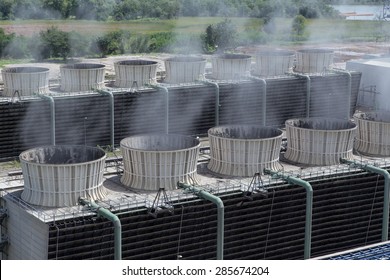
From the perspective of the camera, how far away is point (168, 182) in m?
34.5

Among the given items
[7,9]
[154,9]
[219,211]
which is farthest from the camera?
[154,9]

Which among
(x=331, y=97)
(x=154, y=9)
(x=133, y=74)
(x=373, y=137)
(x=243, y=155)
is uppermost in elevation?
(x=154, y=9)

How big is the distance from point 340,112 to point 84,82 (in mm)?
16738

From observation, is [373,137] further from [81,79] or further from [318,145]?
[81,79]

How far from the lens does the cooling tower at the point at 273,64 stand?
183 ft

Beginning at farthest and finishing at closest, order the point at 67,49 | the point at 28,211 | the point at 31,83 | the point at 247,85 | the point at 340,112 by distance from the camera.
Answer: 1. the point at 67,49
2. the point at 340,112
3. the point at 247,85
4. the point at 31,83
5. the point at 28,211

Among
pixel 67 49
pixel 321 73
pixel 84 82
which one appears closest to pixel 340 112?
pixel 321 73

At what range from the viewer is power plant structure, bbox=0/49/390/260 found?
32.0 meters

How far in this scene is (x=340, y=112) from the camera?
56.5m

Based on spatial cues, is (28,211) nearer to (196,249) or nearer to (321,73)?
(196,249)

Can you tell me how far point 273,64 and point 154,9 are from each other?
57.1 feet

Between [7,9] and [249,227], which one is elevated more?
[7,9]

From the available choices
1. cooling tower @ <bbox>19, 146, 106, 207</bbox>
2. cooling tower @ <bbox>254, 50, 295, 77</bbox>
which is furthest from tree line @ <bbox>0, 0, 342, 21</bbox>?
cooling tower @ <bbox>19, 146, 106, 207</bbox>

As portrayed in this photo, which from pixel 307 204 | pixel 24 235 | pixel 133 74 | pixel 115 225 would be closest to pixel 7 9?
pixel 133 74
